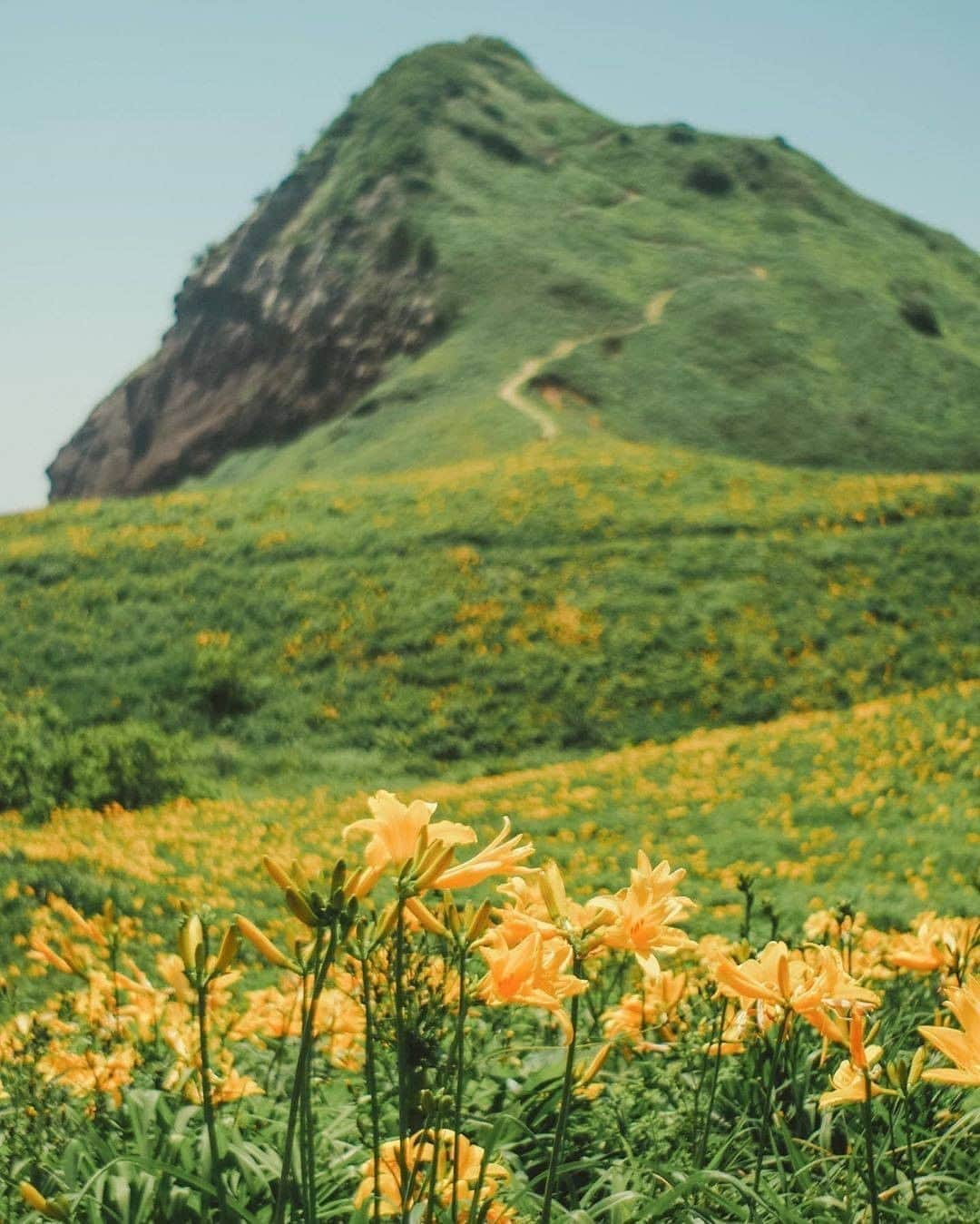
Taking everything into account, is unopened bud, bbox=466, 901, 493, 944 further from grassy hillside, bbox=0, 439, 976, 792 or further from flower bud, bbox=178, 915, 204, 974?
grassy hillside, bbox=0, 439, 976, 792

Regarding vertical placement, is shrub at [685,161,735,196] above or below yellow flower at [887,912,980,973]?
above

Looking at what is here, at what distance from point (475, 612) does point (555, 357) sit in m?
20.1

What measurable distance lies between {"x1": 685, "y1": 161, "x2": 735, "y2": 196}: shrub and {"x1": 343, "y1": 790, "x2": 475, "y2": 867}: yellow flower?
50.8 m

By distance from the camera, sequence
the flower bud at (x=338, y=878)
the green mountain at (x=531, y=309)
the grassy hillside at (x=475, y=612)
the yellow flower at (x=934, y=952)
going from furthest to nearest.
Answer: the green mountain at (x=531, y=309) → the grassy hillside at (x=475, y=612) → the yellow flower at (x=934, y=952) → the flower bud at (x=338, y=878)

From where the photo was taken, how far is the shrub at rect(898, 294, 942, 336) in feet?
134

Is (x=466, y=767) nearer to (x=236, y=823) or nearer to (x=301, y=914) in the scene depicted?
(x=236, y=823)

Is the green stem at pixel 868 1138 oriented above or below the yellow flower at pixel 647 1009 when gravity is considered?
above

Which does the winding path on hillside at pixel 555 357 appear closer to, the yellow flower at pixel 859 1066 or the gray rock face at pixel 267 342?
the gray rock face at pixel 267 342

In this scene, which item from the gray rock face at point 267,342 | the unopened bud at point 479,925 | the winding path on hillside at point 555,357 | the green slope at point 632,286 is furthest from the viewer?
the gray rock face at point 267,342

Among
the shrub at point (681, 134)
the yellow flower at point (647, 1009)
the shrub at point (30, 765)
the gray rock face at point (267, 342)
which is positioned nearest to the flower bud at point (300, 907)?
the yellow flower at point (647, 1009)

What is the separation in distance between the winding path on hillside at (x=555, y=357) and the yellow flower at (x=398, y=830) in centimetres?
2894

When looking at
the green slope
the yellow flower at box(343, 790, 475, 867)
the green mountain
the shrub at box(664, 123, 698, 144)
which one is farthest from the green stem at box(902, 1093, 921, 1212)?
the shrub at box(664, 123, 698, 144)

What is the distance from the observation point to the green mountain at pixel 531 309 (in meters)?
34.2

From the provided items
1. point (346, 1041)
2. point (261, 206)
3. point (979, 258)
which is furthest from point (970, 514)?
point (261, 206)
